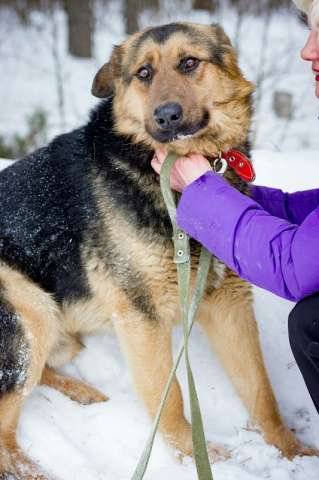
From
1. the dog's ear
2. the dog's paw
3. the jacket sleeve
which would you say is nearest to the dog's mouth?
the dog's ear

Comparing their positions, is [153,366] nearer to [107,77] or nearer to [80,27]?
[107,77]

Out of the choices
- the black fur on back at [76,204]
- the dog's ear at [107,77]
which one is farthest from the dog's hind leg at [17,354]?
the dog's ear at [107,77]

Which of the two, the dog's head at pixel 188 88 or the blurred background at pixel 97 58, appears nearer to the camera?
the dog's head at pixel 188 88

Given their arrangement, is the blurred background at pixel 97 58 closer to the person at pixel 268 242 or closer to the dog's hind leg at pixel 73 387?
the dog's hind leg at pixel 73 387

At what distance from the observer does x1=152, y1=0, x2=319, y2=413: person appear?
193 cm

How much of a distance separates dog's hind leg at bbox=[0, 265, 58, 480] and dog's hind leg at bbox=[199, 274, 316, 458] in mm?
856

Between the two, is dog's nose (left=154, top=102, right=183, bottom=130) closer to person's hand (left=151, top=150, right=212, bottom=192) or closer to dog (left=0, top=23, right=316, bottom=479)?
dog (left=0, top=23, right=316, bottom=479)

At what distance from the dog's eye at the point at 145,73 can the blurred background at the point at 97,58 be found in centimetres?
560

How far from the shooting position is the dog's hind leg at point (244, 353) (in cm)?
265

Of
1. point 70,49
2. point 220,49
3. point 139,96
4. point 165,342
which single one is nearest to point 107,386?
point 165,342

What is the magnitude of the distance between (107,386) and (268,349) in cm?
97

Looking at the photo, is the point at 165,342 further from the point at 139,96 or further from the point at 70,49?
the point at 70,49

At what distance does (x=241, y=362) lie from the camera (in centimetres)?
280

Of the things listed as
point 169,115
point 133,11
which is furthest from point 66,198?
point 133,11
